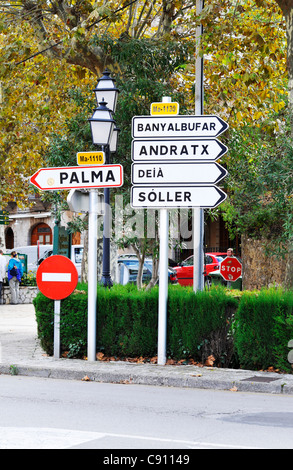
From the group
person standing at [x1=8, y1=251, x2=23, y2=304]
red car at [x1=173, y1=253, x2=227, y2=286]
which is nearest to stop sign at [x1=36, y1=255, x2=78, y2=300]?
person standing at [x1=8, y1=251, x2=23, y2=304]

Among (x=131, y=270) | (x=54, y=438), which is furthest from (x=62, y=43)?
(x=131, y=270)

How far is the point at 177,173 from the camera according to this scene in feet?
37.0

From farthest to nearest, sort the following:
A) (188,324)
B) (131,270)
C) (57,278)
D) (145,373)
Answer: (131,270) → (57,278) → (188,324) → (145,373)

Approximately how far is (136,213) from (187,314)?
17.8 feet

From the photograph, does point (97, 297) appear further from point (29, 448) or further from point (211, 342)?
point (29, 448)

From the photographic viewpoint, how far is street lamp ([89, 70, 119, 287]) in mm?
13805

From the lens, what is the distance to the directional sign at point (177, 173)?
11.1 metres

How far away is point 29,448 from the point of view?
592 cm

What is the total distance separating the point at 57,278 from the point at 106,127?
3.44 metres

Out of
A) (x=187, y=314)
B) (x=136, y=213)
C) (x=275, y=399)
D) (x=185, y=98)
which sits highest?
(x=185, y=98)

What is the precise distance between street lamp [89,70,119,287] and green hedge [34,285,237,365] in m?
2.12

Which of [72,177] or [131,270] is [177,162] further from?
[131,270]

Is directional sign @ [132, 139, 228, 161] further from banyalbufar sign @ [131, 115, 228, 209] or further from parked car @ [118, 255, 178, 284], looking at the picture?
parked car @ [118, 255, 178, 284]

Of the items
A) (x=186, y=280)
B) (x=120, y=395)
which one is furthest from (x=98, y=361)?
(x=186, y=280)
